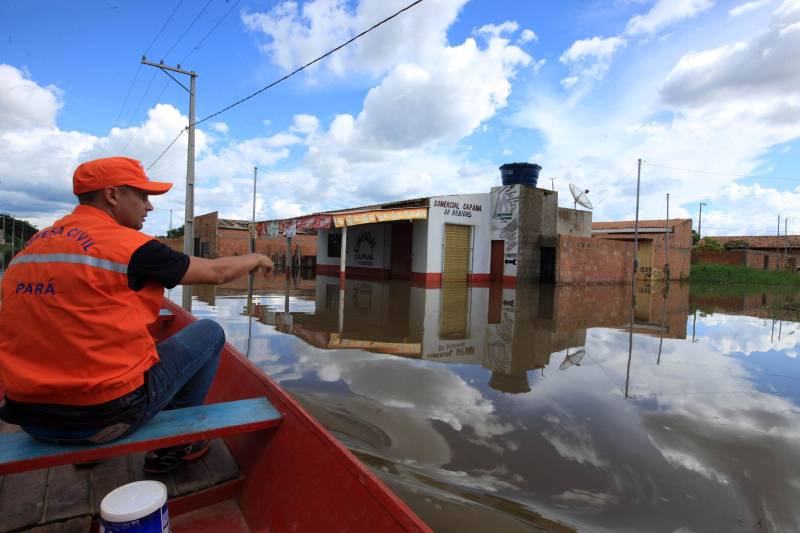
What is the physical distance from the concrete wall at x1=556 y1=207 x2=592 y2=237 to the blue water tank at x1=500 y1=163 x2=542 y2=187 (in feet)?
6.93

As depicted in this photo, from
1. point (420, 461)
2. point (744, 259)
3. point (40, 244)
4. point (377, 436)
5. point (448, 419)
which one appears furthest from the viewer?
point (744, 259)

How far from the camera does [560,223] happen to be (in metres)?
20.7

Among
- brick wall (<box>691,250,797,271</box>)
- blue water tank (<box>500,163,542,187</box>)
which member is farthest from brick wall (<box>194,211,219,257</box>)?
brick wall (<box>691,250,797,271</box>)

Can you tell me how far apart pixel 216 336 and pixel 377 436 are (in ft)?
5.30

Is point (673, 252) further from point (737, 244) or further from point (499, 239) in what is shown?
point (737, 244)

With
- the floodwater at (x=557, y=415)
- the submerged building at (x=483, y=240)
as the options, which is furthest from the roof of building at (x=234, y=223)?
the floodwater at (x=557, y=415)

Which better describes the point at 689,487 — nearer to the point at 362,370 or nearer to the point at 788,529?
the point at 788,529

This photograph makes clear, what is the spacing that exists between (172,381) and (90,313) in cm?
49

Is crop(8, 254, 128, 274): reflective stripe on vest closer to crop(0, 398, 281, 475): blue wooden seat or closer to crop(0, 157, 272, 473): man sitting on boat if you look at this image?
crop(0, 157, 272, 473): man sitting on boat

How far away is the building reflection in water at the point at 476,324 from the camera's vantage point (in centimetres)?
602

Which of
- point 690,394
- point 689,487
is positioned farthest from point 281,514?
point 690,394

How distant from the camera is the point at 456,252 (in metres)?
19.2

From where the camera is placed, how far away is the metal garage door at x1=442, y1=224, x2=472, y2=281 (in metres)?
18.8

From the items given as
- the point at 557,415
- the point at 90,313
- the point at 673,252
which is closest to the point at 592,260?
the point at 673,252
